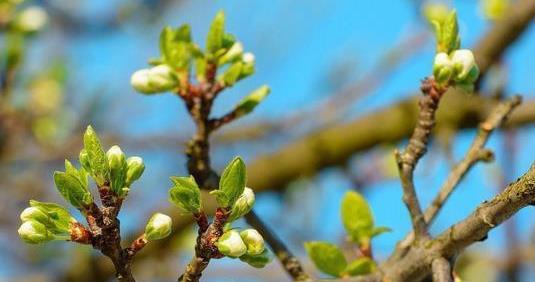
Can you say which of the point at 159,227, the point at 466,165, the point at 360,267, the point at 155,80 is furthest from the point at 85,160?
the point at 466,165

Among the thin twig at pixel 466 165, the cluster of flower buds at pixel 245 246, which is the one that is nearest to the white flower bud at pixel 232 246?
the cluster of flower buds at pixel 245 246

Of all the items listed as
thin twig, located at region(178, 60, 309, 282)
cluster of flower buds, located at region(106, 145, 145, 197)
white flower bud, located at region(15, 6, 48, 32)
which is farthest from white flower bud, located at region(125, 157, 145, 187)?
white flower bud, located at region(15, 6, 48, 32)

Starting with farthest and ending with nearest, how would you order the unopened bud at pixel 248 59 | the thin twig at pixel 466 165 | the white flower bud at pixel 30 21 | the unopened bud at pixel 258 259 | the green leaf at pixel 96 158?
1. the white flower bud at pixel 30 21
2. the unopened bud at pixel 248 59
3. the thin twig at pixel 466 165
4. the unopened bud at pixel 258 259
5. the green leaf at pixel 96 158

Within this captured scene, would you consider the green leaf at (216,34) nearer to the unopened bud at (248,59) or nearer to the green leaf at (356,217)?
the unopened bud at (248,59)

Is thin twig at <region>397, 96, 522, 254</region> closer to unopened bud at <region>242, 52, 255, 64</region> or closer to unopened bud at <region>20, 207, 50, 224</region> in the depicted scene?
unopened bud at <region>242, 52, 255, 64</region>

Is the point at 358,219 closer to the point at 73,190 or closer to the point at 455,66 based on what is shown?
the point at 455,66
